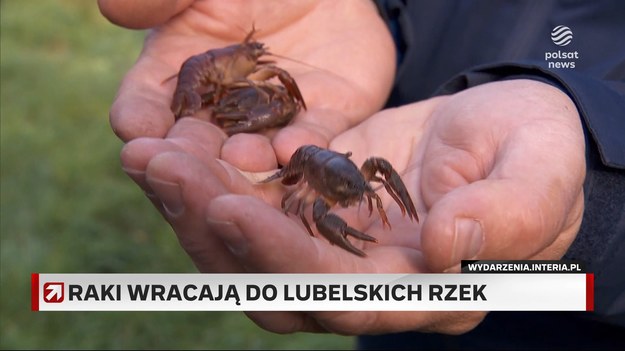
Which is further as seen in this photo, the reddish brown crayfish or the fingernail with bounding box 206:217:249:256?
the reddish brown crayfish

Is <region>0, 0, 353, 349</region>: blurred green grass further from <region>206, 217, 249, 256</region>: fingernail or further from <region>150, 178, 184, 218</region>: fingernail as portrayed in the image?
<region>206, 217, 249, 256</region>: fingernail

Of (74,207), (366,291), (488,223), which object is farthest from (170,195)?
(74,207)

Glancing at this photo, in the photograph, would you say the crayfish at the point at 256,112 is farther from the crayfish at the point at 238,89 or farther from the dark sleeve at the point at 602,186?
the dark sleeve at the point at 602,186

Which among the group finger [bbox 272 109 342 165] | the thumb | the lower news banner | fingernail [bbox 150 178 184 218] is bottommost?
the lower news banner

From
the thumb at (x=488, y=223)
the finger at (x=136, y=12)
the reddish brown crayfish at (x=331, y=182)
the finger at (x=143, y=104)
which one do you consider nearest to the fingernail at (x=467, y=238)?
the thumb at (x=488, y=223)

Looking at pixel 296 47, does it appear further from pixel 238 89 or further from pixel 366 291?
pixel 366 291

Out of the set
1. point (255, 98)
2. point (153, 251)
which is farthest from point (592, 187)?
point (153, 251)

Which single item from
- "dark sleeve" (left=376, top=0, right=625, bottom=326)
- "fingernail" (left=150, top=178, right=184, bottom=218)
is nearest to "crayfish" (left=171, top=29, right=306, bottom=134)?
"dark sleeve" (left=376, top=0, right=625, bottom=326)
